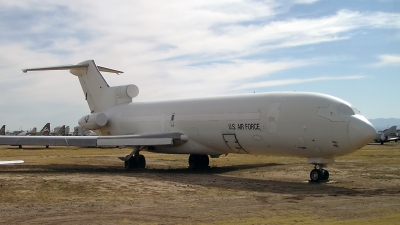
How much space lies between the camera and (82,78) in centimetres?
3180

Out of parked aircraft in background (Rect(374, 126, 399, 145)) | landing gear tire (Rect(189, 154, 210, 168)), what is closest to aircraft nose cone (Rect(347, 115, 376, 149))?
landing gear tire (Rect(189, 154, 210, 168))

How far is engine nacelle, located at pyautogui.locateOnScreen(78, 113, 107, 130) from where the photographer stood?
95.7ft

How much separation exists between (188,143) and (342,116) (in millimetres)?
8837

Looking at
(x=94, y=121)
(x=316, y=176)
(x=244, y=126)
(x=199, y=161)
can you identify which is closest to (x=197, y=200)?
(x=316, y=176)

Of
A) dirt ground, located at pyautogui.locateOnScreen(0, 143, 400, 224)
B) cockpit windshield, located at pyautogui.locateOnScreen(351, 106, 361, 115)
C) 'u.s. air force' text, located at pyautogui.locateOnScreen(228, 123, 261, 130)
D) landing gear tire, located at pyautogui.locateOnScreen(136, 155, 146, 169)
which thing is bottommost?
dirt ground, located at pyautogui.locateOnScreen(0, 143, 400, 224)

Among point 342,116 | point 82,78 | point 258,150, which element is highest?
point 82,78

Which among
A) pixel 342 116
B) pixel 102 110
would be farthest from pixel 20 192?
pixel 102 110

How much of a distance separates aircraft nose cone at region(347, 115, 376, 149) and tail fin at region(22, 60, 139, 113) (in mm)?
15966

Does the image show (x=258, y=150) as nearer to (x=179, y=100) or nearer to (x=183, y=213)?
(x=179, y=100)

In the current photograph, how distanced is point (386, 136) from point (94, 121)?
51.7 m

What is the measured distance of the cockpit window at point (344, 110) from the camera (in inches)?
701

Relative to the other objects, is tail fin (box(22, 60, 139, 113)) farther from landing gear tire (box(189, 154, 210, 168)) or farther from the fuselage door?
the fuselage door

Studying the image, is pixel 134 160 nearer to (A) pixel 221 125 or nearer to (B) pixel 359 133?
(A) pixel 221 125

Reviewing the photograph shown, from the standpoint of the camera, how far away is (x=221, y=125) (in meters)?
22.2
